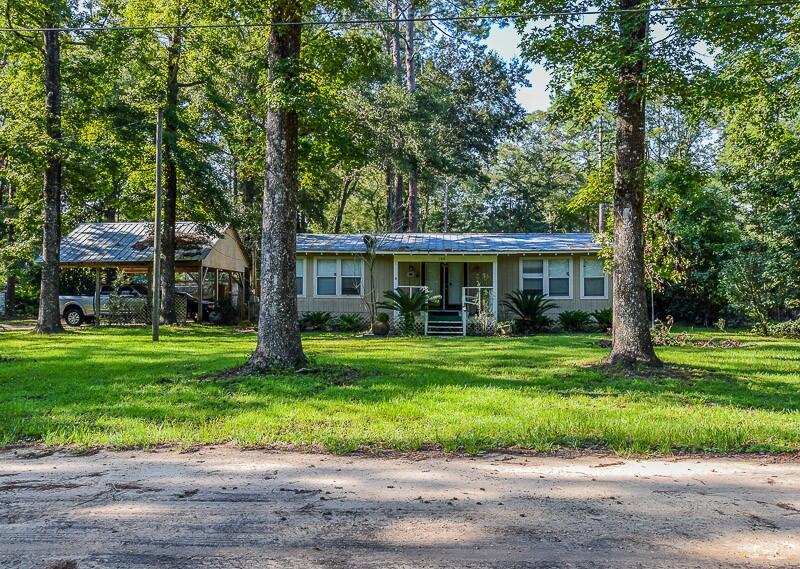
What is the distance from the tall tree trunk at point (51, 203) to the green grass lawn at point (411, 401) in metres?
5.21

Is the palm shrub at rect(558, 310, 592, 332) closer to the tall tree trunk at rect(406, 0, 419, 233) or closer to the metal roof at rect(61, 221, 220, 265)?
the tall tree trunk at rect(406, 0, 419, 233)

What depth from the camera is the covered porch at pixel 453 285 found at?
56.2 ft

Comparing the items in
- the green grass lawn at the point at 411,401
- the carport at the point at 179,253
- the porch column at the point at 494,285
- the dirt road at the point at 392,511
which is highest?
the carport at the point at 179,253

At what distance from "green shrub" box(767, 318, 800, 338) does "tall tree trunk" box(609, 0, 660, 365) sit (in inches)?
351

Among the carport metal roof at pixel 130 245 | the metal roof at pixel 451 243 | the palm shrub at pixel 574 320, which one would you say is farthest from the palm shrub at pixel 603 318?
the carport metal roof at pixel 130 245

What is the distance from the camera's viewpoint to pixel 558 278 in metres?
18.7

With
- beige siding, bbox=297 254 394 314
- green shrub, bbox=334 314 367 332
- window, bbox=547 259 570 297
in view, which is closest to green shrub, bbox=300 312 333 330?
green shrub, bbox=334 314 367 332

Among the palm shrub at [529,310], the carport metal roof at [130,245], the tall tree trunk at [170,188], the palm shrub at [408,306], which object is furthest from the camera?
the carport metal roof at [130,245]

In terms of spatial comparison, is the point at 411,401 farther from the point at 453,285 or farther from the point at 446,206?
the point at 446,206

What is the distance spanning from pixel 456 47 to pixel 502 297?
15174 millimetres

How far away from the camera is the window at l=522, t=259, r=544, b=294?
18781mm

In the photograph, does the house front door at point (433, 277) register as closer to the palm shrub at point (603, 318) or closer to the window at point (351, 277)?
the window at point (351, 277)

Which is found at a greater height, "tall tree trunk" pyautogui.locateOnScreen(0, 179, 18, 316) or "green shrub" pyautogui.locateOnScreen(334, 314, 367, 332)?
"tall tree trunk" pyautogui.locateOnScreen(0, 179, 18, 316)

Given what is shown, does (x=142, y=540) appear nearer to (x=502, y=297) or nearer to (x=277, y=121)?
(x=277, y=121)
